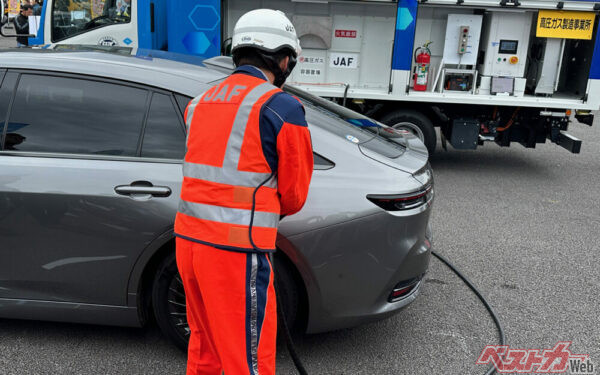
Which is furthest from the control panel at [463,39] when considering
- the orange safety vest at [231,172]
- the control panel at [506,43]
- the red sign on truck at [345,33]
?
the orange safety vest at [231,172]

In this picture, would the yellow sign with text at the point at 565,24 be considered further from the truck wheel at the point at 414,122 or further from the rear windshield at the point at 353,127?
the rear windshield at the point at 353,127

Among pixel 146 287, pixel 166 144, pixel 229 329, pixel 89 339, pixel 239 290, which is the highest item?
pixel 166 144

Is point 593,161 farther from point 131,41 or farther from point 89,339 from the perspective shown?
point 89,339

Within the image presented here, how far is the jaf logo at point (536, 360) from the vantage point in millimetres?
3201

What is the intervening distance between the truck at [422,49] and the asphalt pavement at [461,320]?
1.83 meters

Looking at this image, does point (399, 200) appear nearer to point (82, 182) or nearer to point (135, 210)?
point (135, 210)

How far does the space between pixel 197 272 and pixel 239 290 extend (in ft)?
0.59

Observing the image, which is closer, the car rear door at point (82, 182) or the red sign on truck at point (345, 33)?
the car rear door at point (82, 182)

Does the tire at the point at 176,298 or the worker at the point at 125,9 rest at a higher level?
the worker at the point at 125,9

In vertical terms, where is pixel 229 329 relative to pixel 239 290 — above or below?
below

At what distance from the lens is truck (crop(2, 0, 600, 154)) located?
7461 millimetres

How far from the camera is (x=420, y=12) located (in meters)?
8.00

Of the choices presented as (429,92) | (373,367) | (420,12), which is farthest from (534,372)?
(420,12)

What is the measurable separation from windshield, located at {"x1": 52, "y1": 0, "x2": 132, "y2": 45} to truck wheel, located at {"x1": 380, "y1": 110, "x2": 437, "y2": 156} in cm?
391
